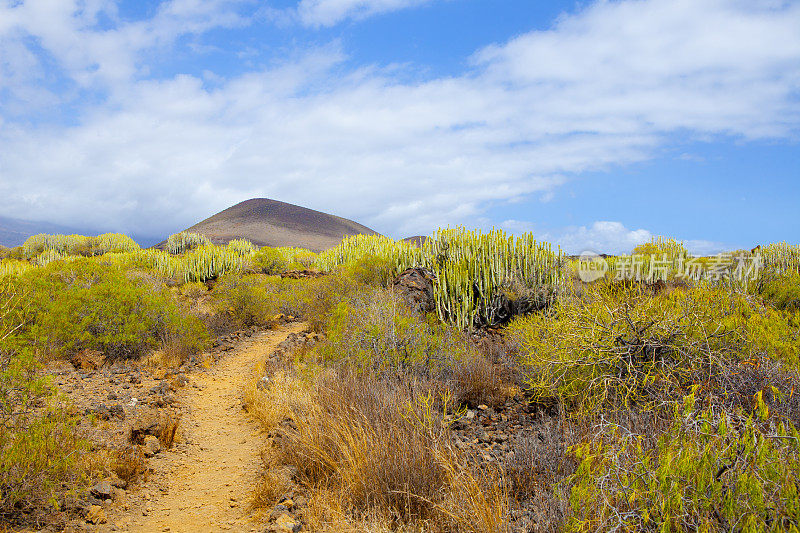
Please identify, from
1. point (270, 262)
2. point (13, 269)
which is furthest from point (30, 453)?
point (270, 262)

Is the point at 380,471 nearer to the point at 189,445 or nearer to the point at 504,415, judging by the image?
the point at 504,415

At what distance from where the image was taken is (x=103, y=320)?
9.02 m

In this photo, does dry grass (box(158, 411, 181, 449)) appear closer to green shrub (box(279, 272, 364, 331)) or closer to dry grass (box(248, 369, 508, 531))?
dry grass (box(248, 369, 508, 531))

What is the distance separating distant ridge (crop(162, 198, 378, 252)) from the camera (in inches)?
2660

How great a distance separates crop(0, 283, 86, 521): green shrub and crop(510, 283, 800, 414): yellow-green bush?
4.62m

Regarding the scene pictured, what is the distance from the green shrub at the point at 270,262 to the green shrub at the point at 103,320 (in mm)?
13251

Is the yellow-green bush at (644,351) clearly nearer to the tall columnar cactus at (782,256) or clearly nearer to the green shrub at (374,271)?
the green shrub at (374,271)

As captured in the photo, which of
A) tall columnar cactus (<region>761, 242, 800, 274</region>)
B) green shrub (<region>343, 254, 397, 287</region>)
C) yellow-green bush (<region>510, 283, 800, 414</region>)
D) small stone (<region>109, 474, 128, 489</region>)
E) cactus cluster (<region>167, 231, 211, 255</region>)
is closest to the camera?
yellow-green bush (<region>510, 283, 800, 414</region>)

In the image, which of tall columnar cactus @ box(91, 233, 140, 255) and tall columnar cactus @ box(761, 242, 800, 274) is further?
tall columnar cactus @ box(91, 233, 140, 255)

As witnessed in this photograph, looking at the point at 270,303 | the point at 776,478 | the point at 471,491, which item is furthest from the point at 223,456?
the point at 270,303

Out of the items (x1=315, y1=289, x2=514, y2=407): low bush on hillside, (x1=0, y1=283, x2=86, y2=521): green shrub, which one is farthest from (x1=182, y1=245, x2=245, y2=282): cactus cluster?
(x1=0, y1=283, x2=86, y2=521): green shrub

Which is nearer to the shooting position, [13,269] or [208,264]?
[13,269]

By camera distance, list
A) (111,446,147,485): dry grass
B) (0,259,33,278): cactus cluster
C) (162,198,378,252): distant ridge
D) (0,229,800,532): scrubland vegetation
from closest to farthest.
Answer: (0,229,800,532): scrubland vegetation
(111,446,147,485): dry grass
(0,259,33,278): cactus cluster
(162,198,378,252): distant ridge

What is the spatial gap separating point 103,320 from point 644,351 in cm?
960
